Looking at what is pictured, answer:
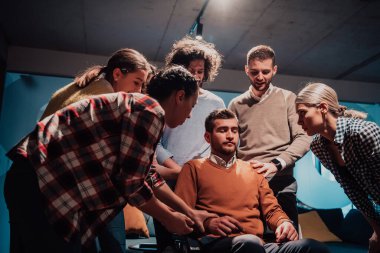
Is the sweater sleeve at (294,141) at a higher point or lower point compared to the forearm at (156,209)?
higher

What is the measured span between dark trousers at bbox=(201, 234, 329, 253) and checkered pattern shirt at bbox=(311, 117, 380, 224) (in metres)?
0.48

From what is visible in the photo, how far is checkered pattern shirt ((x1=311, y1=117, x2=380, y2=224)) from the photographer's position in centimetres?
191

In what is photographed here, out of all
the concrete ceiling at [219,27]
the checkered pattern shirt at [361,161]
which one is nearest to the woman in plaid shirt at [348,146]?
the checkered pattern shirt at [361,161]

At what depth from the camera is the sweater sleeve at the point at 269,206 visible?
201 cm

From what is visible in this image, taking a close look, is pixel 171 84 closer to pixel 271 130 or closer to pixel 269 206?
pixel 269 206

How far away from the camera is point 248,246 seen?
66.3 inches

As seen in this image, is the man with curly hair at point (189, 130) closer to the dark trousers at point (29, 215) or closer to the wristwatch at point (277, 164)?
the wristwatch at point (277, 164)

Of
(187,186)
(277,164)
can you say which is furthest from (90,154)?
(277,164)

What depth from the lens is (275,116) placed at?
2.55m

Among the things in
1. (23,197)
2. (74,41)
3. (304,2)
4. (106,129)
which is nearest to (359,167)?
(106,129)

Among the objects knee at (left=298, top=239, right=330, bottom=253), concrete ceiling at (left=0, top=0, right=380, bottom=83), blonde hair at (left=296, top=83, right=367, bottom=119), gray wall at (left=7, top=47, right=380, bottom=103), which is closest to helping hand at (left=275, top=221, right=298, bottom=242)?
knee at (left=298, top=239, right=330, bottom=253)

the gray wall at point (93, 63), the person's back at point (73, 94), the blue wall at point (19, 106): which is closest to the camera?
the person's back at point (73, 94)

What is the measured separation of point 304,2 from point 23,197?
3895 mm

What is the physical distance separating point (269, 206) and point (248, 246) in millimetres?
446
